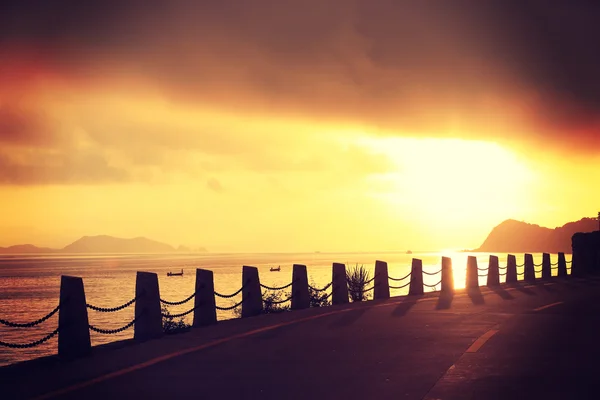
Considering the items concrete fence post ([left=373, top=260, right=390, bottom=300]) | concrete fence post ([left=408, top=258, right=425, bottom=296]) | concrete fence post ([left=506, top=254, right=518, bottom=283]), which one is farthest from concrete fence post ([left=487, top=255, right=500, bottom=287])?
concrete fence post ([left=373, top=260, right=390, bottom=300])

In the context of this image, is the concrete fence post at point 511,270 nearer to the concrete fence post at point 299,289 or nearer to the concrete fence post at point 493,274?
the concrete fence post at point 493,274

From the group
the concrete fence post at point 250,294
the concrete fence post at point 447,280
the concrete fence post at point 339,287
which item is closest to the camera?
the concrete fence post at point 250,294

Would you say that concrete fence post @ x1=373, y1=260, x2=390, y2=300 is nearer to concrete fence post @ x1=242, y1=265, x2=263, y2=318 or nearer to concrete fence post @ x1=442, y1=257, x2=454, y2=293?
concrete fence post @ x1=442, y1=257, x2=454, y2=293

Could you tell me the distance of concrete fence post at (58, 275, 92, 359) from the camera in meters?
12.4

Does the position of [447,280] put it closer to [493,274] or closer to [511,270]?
[493,274]

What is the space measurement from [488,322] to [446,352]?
535 centimetres

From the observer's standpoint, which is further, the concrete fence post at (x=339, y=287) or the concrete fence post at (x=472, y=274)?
the concrete fence post at (x=472, y=274)

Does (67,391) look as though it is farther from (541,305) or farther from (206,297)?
(541,305)

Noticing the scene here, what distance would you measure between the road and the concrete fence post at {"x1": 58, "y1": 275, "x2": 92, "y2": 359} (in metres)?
0.38

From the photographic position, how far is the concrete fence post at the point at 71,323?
12450mm

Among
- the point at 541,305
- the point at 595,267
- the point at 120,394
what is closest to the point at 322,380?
the point at 120,394

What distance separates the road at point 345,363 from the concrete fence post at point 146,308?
438 millimetres

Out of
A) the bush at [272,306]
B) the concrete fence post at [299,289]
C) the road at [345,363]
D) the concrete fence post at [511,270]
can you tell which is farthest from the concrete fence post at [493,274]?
the road at [345,363]

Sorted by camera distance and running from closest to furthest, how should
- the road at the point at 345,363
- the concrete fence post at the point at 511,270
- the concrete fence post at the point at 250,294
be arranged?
the road at the point at 345,363, the concrete fence post at the point at 250,294, the concrete fence post at the point at 511,270
